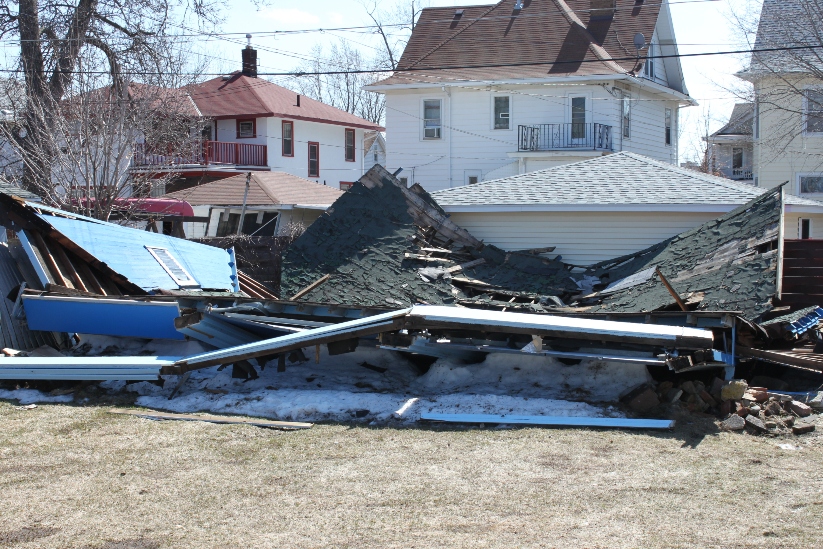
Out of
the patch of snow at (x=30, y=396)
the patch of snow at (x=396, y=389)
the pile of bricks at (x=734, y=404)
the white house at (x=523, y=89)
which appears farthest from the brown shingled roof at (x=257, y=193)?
the pile of bricks at (x=734, y=404)

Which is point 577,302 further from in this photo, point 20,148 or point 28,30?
point 28,30

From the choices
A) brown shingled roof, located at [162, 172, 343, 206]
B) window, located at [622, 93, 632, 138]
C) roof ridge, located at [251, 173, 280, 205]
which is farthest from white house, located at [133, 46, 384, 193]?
window, located at [622, 93, 632, 138]

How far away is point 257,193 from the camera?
2630cm

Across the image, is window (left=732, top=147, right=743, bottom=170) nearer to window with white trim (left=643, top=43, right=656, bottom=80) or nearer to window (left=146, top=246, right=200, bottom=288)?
window with white trim (left=643, top=43, right=656, bottom=80)

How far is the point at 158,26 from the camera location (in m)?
21.9

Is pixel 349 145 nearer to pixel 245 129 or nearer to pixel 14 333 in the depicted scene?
pixel 245 129

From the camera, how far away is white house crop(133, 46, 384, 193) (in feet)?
115

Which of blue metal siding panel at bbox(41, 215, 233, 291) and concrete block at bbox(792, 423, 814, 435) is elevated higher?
blue metal siding panel at bbox(41, 215, 233, 291)

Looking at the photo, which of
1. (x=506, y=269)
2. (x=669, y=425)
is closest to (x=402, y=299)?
(x=506, y=269)

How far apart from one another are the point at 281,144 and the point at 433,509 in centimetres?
3368

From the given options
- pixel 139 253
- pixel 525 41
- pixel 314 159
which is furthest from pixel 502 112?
pixel 139 253

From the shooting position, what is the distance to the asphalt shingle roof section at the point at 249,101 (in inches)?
1435

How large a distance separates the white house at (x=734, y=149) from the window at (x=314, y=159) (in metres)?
19.4

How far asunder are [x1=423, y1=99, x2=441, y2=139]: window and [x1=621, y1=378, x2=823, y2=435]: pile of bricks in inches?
832
